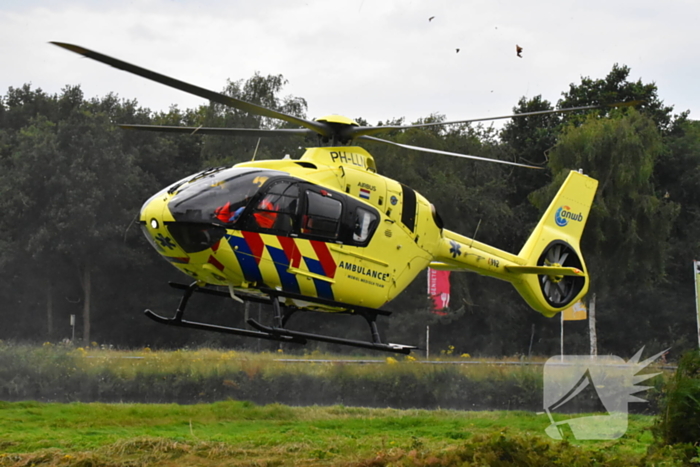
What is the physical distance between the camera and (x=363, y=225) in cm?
1258

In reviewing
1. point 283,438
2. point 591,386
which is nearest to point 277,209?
point 283,438

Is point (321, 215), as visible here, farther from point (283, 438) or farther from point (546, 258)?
point (546, 258)

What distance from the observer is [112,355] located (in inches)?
1005

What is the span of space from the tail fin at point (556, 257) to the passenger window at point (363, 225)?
3693 millimetres

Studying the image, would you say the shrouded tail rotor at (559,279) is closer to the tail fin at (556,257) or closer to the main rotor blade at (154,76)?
the tail fin at (556,257)

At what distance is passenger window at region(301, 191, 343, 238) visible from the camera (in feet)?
38.9

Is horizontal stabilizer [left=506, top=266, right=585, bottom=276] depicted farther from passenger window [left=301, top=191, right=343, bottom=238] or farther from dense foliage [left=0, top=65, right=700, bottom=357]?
dense foliage [left=0, top=65, right=700, bottom=357]

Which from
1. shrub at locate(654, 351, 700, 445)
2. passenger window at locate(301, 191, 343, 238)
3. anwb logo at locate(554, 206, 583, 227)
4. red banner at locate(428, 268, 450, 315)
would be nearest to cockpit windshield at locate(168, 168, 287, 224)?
passenger window at locate(301, 191, 343, 238)

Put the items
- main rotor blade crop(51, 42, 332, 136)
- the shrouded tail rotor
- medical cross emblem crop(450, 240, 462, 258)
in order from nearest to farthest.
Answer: main rotor blade crop(51, 42, 332, 136)
medical cross emblem crop(450, 240, 462, 258)
the shrouded tail rotor

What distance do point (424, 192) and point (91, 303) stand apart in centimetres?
1673

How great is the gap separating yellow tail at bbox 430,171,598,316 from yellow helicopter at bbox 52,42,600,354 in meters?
0.06

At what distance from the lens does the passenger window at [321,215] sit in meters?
11.8

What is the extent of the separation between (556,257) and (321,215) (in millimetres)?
6370

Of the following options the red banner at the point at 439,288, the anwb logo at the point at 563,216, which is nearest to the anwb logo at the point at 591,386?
the anwb logo at the point at 563,216
